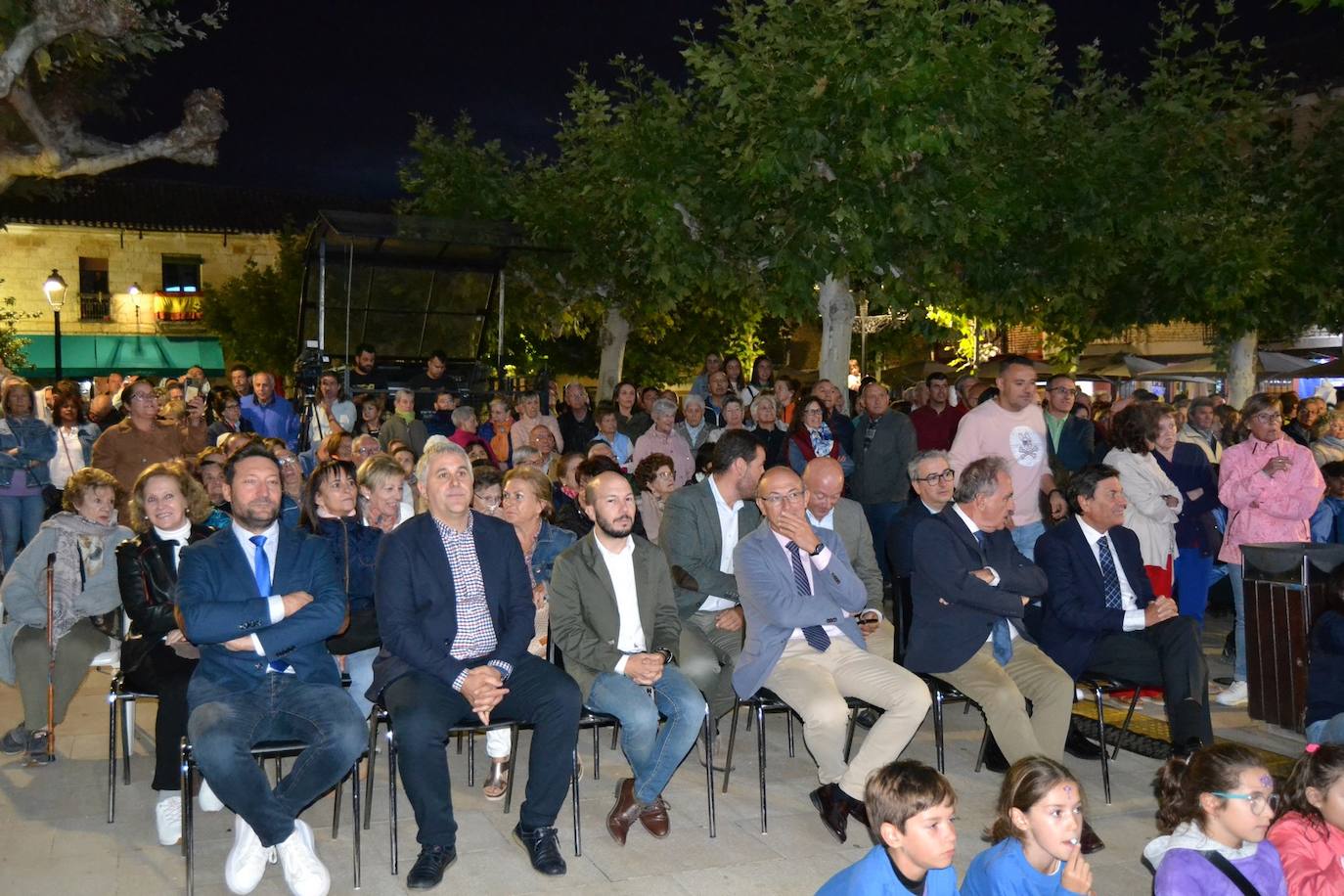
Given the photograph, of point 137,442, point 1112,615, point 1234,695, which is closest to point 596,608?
point 1112,615

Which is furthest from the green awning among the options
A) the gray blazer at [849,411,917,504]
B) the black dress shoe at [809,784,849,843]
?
the black dress shoe at [809,784,849,843]

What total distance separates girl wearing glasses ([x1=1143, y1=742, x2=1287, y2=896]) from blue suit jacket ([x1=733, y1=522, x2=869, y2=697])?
2.09 m

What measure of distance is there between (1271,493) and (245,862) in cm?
606

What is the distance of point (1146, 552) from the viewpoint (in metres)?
7.59

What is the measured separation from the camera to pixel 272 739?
4738mm

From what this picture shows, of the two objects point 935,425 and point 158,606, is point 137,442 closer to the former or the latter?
point 158,606

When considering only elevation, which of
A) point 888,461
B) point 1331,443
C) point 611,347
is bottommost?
point 888,461

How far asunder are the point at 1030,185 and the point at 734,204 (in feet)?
9.64

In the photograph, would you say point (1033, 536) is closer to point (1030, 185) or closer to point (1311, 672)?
point (1311, 672)

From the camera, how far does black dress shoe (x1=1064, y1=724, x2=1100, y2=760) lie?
20.7 feet

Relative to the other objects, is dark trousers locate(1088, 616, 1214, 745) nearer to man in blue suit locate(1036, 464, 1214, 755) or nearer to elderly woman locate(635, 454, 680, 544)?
man in blue suit locate(1036, 464, 1214, 755)

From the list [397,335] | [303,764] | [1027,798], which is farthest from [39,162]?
[1027,798]

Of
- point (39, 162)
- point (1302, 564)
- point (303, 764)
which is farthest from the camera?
point (39, 162)

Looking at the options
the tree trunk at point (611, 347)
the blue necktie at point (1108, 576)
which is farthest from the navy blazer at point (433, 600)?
the tree trunk at point (611, 347)
